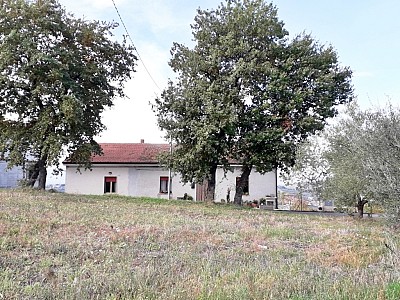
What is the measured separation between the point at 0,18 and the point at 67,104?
17.8 feet

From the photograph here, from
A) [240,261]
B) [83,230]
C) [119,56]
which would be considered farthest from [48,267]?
[119,56]

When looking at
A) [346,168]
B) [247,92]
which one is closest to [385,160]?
[346,168]

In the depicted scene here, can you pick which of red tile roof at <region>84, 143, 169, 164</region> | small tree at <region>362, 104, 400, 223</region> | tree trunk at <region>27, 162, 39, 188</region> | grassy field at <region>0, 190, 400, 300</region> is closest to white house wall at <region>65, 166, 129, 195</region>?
red tile roof at <region>84, 143, 169, 164</region>

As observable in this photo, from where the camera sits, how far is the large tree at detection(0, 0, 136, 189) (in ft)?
61.0

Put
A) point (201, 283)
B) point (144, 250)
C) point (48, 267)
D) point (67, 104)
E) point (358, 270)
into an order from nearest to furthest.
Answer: point (201, 283)
point (48, 267)
point (358, 270)
point (144, 250)
point (67, 104)

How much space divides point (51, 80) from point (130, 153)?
1400cm

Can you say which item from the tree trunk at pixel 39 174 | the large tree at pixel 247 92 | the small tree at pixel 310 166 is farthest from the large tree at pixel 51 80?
the small tree at pixel 310 166

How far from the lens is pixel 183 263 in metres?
5.28

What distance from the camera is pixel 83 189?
3212 centimetres

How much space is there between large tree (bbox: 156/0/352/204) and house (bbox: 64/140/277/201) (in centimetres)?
1068

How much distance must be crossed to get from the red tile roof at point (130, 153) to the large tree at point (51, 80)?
29.1 feet

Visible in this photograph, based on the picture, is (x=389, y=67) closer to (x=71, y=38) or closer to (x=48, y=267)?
(x=48, y=267)

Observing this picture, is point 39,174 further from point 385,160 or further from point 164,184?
point 385,160

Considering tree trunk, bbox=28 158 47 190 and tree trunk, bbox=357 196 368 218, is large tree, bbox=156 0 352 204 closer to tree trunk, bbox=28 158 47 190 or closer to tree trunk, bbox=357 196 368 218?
tree trunk, bbox=357 196 368 218
